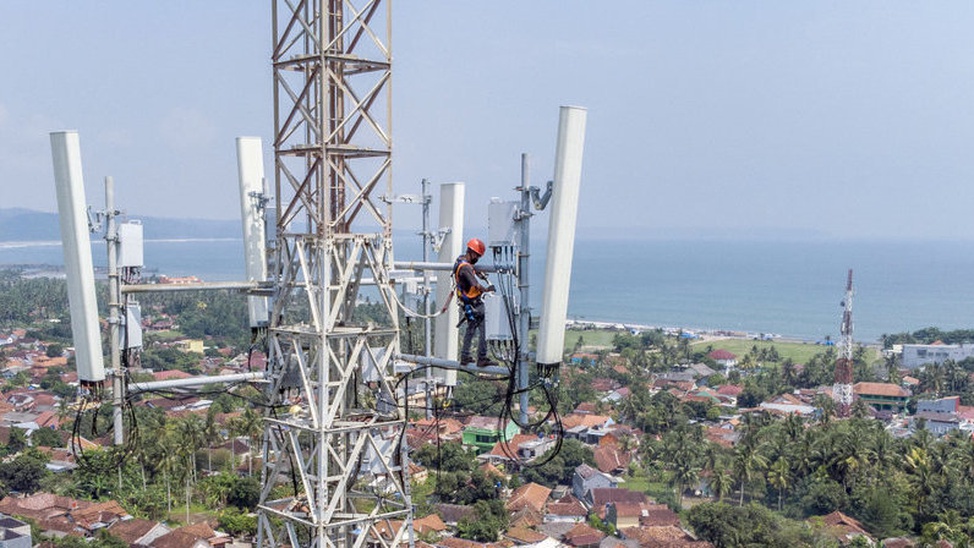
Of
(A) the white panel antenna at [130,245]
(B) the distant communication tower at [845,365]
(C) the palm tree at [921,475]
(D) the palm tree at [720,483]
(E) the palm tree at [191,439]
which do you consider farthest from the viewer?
(B) the distant communication tower at [845,365]

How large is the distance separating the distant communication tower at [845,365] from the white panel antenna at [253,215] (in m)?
34.3

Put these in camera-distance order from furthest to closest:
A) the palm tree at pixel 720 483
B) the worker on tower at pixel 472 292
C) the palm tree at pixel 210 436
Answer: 1. the palm tree at pixel 210 436
2. the palm tree at pixel 720 483
3. the worker on tower at pixel 472 292

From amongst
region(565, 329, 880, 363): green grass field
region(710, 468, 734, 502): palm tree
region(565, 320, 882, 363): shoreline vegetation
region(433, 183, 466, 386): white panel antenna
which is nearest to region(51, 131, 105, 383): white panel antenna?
region(433, 183, 466, 386): white panel antenna

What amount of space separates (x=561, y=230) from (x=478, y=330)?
1.25 metres

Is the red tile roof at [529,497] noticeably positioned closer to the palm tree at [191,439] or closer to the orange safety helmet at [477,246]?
the palm tree at [191,439]

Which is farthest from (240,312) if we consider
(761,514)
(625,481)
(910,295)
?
(910,295)

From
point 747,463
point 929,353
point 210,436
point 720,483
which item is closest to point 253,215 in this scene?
point 720,483

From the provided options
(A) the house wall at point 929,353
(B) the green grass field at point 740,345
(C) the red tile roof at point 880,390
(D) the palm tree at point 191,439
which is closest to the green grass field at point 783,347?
(B) the green grass field at point 740,345

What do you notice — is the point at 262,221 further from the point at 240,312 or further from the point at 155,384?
the point at 240,312

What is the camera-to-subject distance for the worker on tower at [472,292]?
6875 millimetres

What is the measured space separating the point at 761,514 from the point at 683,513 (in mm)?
4100

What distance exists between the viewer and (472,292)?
22.7 ft

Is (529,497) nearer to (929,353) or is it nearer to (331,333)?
(331,333)

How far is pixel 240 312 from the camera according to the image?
7950cm
